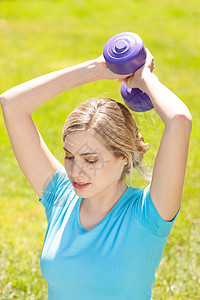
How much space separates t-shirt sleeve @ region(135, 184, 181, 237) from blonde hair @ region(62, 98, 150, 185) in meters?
0.24

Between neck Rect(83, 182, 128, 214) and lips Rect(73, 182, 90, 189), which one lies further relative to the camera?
neck Rect(83, 182, 128, 214)

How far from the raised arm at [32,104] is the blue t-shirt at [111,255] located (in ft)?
1.31

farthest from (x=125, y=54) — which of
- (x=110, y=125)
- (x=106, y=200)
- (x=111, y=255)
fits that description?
(x=111, y=255)

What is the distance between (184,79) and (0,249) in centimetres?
621

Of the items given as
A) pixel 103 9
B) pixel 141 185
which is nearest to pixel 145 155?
pixel 141 185

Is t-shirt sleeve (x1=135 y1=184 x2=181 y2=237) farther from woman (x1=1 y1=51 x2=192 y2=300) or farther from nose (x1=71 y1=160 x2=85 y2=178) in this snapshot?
nose (x1=71 y1=160 x2=85 y2=178)

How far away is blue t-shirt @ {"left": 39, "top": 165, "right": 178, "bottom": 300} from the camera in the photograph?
2.05m

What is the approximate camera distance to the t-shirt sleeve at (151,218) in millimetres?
2037

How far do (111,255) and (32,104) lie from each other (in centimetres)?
81

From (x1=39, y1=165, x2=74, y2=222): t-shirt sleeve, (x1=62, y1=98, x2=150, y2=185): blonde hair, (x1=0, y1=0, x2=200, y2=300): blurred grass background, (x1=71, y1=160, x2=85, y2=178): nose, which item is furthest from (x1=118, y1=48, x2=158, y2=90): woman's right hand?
(x1=39, y1=165, x2=74, y2=222): t-shirt sleeve

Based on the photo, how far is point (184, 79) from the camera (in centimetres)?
964

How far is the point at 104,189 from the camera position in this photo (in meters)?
2.22

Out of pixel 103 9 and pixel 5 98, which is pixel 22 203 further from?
pixel 103 9

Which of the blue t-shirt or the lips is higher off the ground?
the lips
